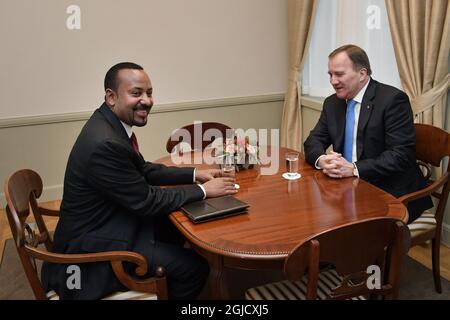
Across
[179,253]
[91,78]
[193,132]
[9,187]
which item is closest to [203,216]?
[179,253]

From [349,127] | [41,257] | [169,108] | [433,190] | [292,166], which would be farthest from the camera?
[169,108]

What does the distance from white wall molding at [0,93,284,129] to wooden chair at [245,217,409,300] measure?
2.81 m

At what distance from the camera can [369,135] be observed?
7.89 ft

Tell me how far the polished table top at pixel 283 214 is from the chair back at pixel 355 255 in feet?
0.48

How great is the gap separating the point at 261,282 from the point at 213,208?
896 mm

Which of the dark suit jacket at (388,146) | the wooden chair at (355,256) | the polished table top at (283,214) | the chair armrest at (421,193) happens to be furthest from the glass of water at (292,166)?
the wooden chair at (355,256)

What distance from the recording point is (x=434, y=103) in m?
2.71

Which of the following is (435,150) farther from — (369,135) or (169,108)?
(169,108)

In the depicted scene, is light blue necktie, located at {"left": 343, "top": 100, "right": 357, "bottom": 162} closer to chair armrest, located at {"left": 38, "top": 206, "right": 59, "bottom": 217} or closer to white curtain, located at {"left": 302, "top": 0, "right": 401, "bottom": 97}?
white curtain, located at {"left": 302, "top": 0, "right": 401, "bottom": 97}

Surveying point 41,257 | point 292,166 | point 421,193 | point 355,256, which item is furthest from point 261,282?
point 41,257

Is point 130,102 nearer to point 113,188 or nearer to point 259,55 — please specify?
point 113,188

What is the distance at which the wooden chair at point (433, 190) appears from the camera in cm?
218

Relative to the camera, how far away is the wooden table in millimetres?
1559

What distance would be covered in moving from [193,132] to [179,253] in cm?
131
